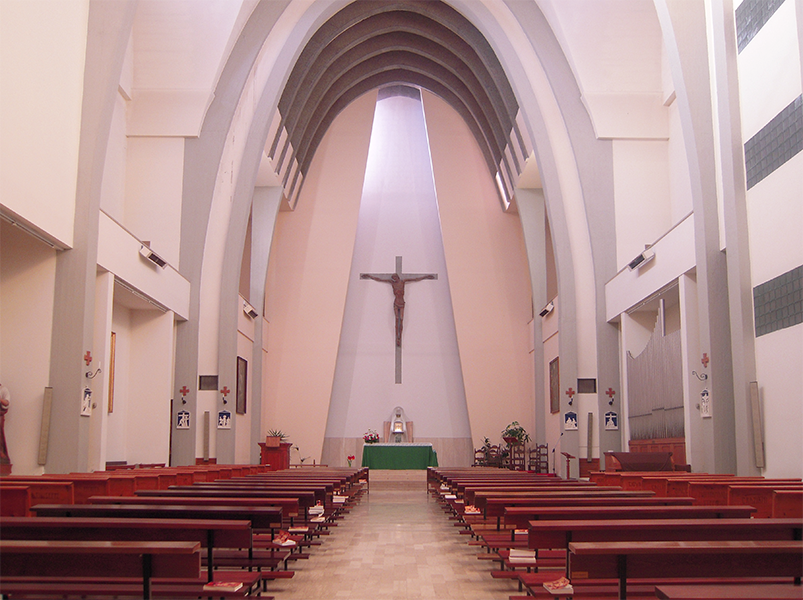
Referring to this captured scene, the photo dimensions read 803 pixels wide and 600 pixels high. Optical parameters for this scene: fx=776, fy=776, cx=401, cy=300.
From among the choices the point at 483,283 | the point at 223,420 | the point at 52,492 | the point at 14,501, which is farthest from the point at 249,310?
the point at 14,501

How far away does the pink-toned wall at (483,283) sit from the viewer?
60.1 ft

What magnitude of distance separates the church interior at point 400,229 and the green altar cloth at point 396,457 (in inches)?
84.9

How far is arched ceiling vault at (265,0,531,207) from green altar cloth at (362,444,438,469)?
600 cm

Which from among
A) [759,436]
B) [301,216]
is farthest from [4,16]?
[301,216]

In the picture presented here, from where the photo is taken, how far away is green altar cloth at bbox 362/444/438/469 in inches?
624

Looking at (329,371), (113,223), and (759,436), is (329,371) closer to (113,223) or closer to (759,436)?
(113,223)

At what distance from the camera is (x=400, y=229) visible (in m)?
19.8

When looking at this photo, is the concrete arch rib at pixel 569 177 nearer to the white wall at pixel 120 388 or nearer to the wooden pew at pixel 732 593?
the white wall at pixel 120 388

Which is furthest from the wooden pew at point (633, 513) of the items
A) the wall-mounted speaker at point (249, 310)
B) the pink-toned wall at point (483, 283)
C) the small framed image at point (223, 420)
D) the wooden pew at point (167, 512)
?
the pink-toned wall at point (483, 283)

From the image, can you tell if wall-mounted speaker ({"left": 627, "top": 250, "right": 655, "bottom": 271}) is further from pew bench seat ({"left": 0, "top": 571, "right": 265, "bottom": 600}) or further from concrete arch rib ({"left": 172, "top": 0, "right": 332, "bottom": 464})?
pew bench seat ({"left": 0, "top": 571, "right": 265, "bottom": 600})

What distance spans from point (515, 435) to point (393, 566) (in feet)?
39.4

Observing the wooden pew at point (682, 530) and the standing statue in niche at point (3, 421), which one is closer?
the wooden pew at point (682, 530)

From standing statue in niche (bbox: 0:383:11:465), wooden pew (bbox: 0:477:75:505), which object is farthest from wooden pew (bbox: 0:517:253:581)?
standing statue in niche (bbox: 0:383:11:465)

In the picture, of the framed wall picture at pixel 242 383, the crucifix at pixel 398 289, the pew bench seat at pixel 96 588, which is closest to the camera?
the pew bench seat at pixel 96 588
